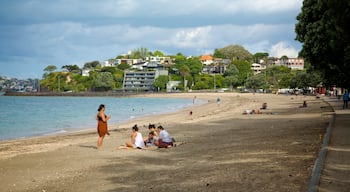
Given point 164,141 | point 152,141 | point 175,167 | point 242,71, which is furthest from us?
point 242,71

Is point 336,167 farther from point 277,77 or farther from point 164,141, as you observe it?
point 277,77

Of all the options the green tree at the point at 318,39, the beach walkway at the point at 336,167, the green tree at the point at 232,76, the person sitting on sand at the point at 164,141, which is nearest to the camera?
the beach walkway at the point at 336,167

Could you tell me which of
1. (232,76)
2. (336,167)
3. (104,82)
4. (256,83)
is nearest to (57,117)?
(336,167)

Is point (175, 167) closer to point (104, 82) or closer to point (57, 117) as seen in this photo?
point (57, 117)

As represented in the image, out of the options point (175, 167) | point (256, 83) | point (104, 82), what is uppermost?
point (104, 82)

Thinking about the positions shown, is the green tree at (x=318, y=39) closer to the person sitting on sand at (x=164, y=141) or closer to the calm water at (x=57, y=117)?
the person sitting on sand at (x=164, y=141)

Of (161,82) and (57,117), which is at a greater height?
(161,82)

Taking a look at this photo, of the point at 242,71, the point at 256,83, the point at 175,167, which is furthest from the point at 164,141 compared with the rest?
the point at 242,71

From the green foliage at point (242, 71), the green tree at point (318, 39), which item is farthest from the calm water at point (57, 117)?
the green foliage at point (242, 71)

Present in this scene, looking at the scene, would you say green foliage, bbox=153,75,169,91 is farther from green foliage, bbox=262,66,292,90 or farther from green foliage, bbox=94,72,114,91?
green foliage, bbox=262,66,292,90

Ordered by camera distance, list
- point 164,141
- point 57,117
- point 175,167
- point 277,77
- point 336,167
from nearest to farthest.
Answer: point 336,167
point 175,167
point 164,141
point 57,117
point 277,77

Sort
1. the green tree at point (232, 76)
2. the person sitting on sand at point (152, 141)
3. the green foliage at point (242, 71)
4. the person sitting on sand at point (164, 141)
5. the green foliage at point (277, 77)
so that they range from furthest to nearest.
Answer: the green foliage at point (242, 71), the green tree at point (232, 76), the green foliage at point (277, 77), the person sitting on sand at point (152, 141), the person sitting on sand at point (164, 141)

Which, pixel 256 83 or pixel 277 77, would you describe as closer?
pixel 256 83

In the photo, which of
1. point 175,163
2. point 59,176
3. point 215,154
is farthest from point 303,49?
point 59,176
